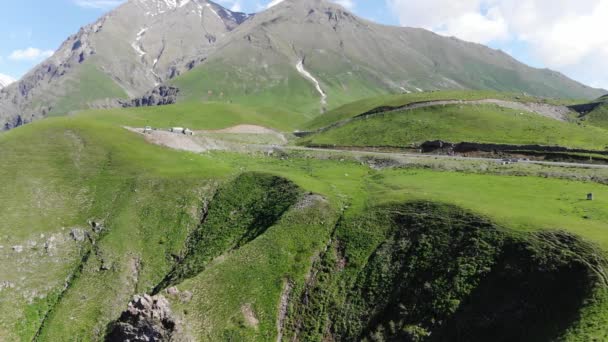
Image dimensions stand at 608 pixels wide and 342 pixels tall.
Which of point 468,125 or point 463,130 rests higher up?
point 468,125

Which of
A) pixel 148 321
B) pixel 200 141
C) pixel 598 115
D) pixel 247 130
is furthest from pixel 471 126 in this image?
pixel 148 321

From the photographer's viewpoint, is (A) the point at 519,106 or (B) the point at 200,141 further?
(A) the point at 519,106

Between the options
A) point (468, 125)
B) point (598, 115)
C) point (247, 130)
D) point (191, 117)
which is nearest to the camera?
point (468, 125)

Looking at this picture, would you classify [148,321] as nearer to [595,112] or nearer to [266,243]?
[266,243]

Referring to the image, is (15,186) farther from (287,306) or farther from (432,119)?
(432,119)

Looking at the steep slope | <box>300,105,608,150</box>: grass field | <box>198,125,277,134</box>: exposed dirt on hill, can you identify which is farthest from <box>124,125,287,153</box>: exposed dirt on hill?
the steep slope

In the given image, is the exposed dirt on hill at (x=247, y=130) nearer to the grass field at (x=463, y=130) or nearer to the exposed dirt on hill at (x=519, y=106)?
the grass field at (x=463, y=130)

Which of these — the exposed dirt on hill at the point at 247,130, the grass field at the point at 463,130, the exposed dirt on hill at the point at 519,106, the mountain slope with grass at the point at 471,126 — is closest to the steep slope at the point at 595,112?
the mountain slope with grass at the point at 471,126

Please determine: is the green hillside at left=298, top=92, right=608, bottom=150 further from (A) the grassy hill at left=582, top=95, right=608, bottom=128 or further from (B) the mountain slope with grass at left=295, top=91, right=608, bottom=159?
(A) the grassy hill at left=582, top=95, right=608, bottom=128
